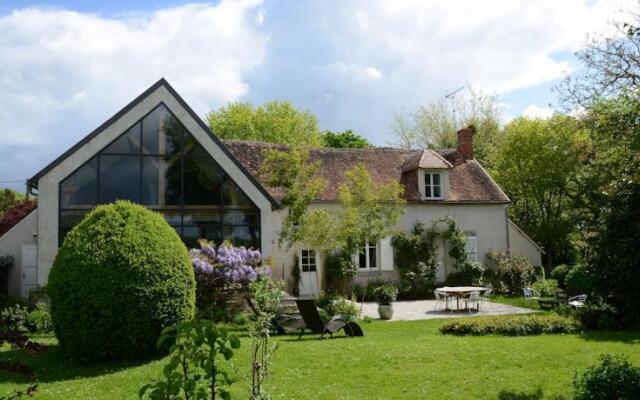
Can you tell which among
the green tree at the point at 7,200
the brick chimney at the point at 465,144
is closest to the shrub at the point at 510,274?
the brick chimney at the point at 465,144

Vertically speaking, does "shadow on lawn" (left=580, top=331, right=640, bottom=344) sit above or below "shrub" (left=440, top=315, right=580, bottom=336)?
below

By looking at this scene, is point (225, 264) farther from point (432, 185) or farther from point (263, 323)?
point (432, 185)

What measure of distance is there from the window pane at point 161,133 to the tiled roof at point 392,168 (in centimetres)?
599

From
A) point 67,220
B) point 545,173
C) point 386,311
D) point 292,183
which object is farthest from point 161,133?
point 545,173

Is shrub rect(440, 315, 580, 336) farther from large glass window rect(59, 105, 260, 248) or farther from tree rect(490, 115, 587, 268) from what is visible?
Answer: tree rect(490, 115, 587, 268)

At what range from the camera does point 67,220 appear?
17.2 meters

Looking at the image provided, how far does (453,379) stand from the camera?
9094 millimetres

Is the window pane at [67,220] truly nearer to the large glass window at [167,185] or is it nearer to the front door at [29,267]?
the large glass window at [167,185]

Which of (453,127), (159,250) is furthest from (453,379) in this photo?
(453,127)

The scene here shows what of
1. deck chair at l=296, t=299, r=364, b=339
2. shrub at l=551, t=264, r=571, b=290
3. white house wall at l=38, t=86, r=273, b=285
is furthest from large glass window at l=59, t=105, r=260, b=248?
shrub at l=551, t=264, r=571, b=290

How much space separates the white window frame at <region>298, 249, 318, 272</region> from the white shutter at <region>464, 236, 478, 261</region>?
7022mm

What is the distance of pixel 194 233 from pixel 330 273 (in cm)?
654

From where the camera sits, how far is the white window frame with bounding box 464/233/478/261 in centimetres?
2569

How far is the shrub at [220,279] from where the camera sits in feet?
49.5
